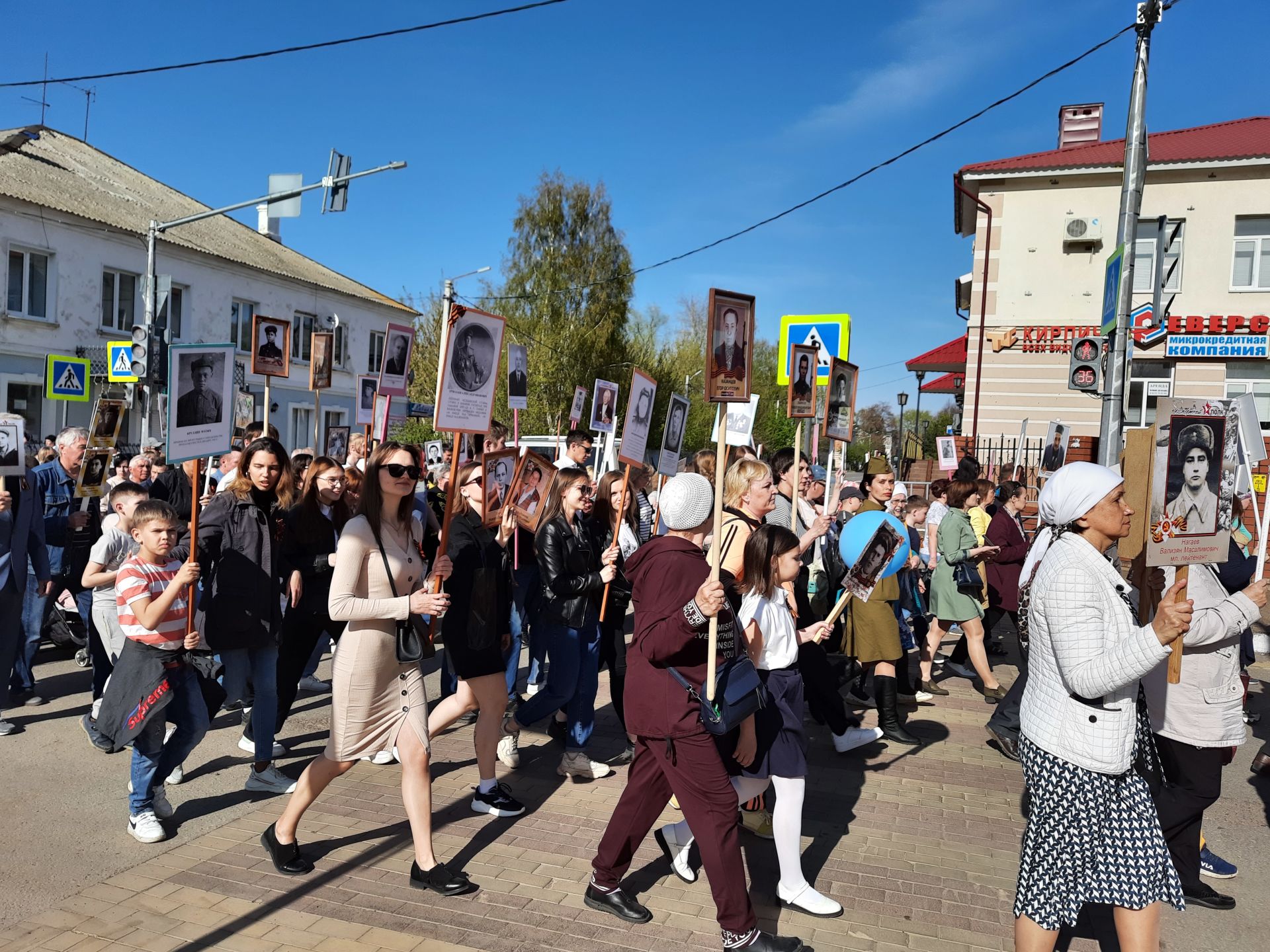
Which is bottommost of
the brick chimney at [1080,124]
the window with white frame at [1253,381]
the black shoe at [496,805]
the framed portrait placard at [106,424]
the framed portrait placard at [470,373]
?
the black shoe at [496,805]

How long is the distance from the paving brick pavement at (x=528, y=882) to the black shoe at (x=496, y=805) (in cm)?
7

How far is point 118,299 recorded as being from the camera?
27.8 metres

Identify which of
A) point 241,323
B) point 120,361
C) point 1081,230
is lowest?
point 120,361

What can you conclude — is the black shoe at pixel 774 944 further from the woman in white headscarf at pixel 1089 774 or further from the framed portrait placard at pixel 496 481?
the framed portrait placard at pixel 496 481

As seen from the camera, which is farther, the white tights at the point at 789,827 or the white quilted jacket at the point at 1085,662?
the white tights at the point at 789,827

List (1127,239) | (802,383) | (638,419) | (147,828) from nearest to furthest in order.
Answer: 1. (147,828)
2. (638,419)
3. (802,383)
4. (1127,239)

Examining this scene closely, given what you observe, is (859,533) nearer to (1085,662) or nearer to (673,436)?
Result: (673,436)

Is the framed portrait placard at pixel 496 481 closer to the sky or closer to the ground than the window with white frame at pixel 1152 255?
closer to the ground

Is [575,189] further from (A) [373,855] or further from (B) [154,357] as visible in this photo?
(A) [373,855]

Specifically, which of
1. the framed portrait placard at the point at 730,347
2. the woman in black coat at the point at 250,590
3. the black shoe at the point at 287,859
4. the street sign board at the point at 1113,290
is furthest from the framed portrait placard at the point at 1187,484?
the street sign board at the point at 1113,290

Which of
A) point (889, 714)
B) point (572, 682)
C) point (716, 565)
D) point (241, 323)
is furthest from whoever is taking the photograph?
point (241, 323)

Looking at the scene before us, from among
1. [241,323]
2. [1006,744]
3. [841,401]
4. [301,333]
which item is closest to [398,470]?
[1006,744]

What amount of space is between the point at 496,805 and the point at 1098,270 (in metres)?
24.5

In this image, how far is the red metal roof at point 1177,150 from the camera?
2461 cm
